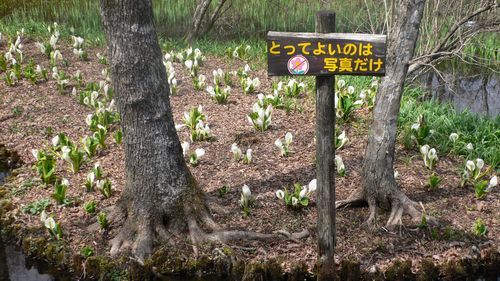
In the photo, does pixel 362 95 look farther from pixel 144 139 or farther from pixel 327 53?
pixel 327 53

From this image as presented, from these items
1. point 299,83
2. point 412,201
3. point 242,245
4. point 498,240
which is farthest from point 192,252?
point 299,83

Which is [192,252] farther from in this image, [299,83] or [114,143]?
[299,83]

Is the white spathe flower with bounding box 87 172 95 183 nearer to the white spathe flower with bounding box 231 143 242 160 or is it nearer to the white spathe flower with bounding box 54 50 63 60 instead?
the white spathe flower with bounding box 231 143 242 160

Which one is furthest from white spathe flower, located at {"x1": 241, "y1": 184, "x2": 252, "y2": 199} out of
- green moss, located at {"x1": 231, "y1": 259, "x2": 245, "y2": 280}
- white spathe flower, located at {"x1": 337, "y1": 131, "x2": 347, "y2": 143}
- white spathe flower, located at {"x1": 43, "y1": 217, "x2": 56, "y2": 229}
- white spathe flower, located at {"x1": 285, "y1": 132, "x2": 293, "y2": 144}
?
white spathe flower, located at {"x1": 43, "y1": 217, "x2": 56, "y2": 229}

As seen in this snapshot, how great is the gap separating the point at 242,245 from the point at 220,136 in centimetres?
209

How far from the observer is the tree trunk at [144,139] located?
4.45m

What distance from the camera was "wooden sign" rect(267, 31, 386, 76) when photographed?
3754 mm

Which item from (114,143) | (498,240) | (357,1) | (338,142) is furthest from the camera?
(357,1)

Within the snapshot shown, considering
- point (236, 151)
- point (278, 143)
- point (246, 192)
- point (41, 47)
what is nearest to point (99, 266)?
point (246, 192)

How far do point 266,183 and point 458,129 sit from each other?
2.43m

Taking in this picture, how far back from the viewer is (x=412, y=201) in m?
5.13

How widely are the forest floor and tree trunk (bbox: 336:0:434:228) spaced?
0.13 meters

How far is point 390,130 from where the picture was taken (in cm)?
488

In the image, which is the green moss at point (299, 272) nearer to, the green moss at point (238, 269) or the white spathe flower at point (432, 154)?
the green moss at point (238, 269)
